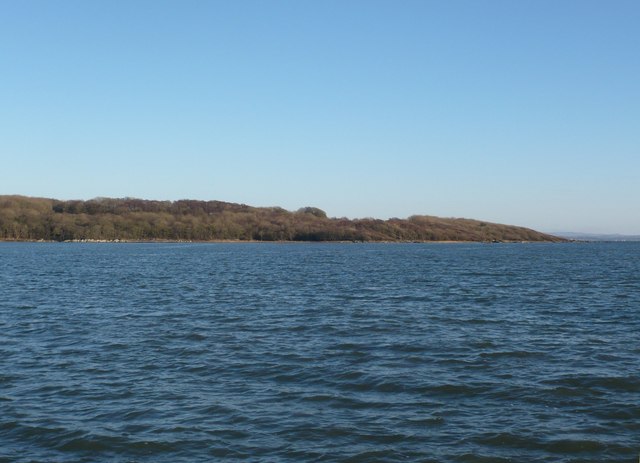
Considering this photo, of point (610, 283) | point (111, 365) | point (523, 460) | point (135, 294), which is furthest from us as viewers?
point (610, 283)

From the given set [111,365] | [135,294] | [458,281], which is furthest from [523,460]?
[458,281]

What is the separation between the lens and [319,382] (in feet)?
71.5

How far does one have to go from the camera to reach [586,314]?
1529 inches

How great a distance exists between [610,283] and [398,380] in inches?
1938

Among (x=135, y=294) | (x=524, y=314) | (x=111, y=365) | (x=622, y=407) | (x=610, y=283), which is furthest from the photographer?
(x=610, y=283)

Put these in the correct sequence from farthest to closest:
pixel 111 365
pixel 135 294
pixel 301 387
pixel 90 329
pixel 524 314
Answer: pixel 135 294, pixel 524 314, pixel 90 329, pixel 111 365, pixel 301 387

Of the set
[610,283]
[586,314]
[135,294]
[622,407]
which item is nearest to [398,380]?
[622,407]

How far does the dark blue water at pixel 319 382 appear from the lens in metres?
15.8

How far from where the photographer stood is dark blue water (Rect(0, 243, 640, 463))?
15.8 m

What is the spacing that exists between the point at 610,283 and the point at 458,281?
15.0 m

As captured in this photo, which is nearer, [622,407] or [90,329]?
[622,407]

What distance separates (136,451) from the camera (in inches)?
605

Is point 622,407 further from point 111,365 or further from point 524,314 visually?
point 524,314

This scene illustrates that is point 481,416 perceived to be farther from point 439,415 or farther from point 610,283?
point 610,283
